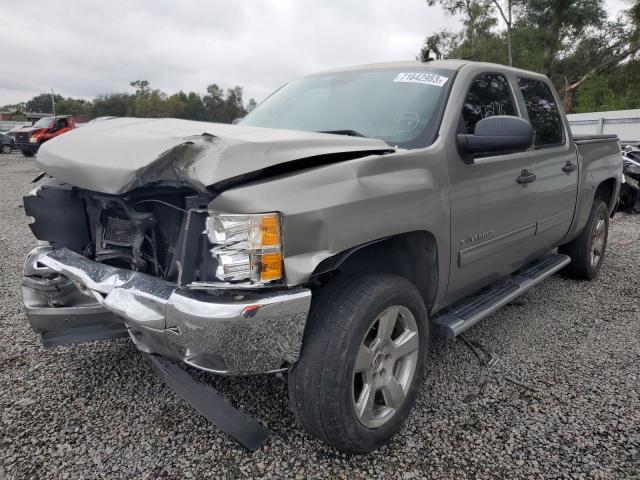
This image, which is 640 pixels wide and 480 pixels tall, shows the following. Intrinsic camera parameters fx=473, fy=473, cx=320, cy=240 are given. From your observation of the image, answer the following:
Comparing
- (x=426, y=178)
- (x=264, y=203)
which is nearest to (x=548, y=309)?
(x=426, y=178)

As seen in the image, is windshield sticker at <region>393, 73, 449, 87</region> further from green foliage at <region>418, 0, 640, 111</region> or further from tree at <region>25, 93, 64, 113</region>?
tree at <region>25, 93, 64, 113</region>

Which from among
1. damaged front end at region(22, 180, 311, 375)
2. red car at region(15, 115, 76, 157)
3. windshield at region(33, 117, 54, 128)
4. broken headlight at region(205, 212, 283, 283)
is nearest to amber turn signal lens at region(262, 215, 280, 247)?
broken headlight at region(205, 212, 283, 283)

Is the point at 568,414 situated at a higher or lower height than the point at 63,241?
lower

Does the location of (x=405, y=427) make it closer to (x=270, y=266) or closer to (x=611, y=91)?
(x=270, y=266)

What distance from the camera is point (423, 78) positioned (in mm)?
2807

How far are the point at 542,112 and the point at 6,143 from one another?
28.1 m

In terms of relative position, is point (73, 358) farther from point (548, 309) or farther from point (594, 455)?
point (548, 309)

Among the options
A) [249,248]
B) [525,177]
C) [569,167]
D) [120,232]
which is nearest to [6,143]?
[120,232]

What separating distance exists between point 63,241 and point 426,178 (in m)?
1.85

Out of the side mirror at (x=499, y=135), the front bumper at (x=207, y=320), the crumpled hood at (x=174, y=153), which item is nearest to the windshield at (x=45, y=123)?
the crumpled hood at (x=174, y=153)

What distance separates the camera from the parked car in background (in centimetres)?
2451

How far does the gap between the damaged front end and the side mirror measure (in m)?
1.33

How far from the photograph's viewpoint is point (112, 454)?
209 cm

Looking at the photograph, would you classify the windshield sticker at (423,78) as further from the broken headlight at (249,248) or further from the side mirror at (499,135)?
the broken headlight at (249,248)
